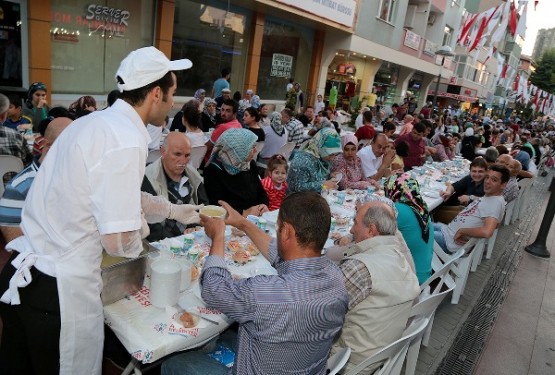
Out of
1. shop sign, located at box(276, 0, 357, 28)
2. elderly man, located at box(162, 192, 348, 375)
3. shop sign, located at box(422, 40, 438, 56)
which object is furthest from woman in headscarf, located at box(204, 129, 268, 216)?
shop sign, located at box(422, 40, 438, 56)

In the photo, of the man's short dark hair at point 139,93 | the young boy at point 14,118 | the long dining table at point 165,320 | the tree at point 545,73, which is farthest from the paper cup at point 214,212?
the tree at point 545,73

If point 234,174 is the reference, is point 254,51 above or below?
above

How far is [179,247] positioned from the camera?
278 centimetres

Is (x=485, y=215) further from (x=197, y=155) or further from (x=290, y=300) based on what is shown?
(x=197, y=155)

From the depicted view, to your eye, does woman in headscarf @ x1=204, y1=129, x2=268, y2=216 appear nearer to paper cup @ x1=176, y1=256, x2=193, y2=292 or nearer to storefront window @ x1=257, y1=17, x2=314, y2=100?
paper cup @ x1=176, y1=256, x2=193, y2=292

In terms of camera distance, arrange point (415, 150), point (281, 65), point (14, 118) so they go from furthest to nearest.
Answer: point (281, 65) → point (415, 150) → point (14, 118)

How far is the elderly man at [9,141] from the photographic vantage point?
422cm

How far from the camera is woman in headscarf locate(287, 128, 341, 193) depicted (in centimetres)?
448

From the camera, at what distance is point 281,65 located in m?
15.5

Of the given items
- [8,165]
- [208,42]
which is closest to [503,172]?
[8,165]

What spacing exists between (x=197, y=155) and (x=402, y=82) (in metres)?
20.3

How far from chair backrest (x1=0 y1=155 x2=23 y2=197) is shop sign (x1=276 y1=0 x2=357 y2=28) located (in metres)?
9.33

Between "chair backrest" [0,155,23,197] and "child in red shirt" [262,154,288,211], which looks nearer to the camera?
"chair backrest" [0,155,23,197]

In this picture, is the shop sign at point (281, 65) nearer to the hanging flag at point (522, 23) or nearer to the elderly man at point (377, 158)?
the hanging flag at point (522, 23)
